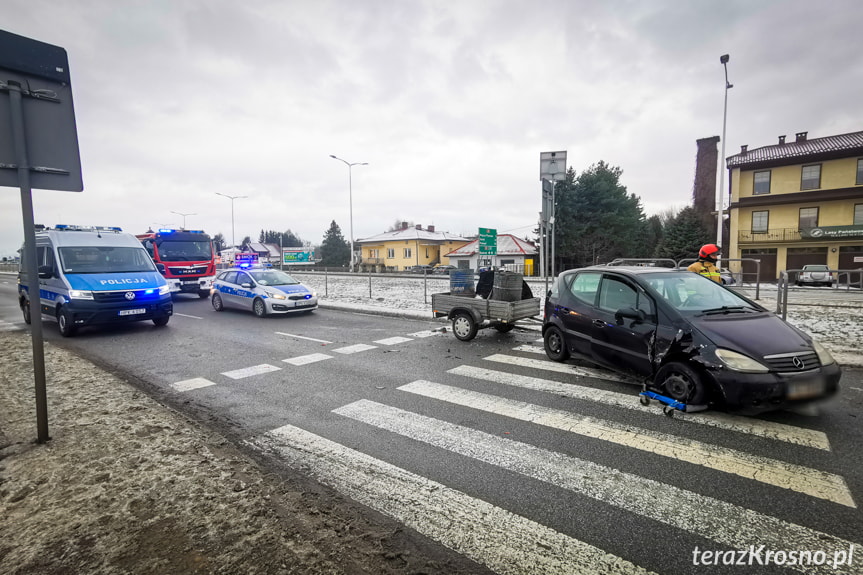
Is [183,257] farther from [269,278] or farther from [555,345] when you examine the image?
[555,345]

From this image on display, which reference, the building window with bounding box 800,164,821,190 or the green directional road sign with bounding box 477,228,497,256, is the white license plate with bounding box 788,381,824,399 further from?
the building window with bounding box 800,164,821,190

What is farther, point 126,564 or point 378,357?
point 378,357

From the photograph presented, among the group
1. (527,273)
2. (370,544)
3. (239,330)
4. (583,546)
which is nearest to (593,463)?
(583,546)

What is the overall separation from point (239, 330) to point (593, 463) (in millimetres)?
9542

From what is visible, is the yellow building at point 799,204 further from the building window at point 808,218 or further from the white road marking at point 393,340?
the white road marking at point 393,340

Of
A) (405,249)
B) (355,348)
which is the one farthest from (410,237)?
(355,348)

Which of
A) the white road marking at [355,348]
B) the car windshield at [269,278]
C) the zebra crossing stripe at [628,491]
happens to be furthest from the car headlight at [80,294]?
the zebra crossing stripe at [628,491]

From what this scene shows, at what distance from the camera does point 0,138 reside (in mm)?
A: 3467

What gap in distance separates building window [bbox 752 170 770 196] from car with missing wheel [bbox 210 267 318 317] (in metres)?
37.5

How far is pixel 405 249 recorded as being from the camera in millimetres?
58156

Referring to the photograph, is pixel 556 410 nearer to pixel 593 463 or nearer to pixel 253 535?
Result: pixel 593 463

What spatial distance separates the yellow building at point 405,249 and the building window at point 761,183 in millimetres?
32724

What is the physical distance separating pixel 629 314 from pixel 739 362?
4.35 feet

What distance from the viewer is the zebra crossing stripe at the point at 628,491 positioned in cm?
265
